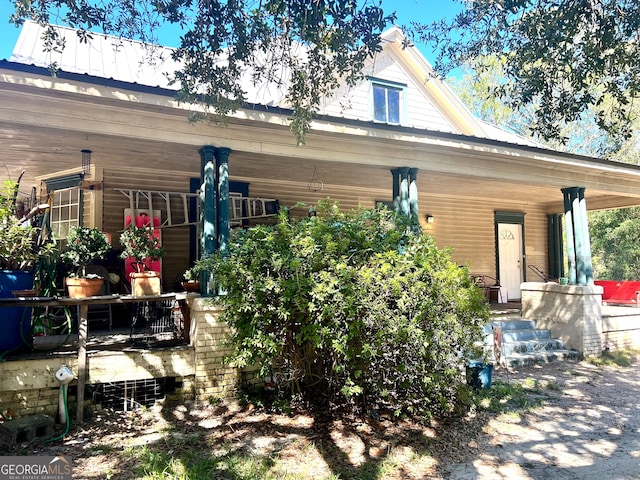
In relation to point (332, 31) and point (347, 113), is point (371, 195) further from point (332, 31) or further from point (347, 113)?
point (332, 31)

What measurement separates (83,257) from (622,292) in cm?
1414

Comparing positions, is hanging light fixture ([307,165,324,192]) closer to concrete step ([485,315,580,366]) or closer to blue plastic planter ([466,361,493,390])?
concrete step ([485,315,580,366])

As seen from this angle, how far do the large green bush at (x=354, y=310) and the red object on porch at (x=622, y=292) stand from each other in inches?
402

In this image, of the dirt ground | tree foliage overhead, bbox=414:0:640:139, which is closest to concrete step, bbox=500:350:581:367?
the dirt ground

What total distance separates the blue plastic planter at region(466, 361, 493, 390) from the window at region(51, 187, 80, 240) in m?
6.68

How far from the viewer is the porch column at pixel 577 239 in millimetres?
8438

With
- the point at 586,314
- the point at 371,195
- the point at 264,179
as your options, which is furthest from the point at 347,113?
the point at 586,314

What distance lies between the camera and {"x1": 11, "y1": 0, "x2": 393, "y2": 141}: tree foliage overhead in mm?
4172

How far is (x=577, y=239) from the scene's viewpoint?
8.50 meters

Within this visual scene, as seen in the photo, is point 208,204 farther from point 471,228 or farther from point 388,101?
point 471,228

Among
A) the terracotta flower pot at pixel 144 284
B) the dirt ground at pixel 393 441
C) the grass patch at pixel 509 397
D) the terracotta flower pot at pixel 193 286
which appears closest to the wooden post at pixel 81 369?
the dirt ground at pixel 393 441

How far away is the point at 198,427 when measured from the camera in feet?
14.5

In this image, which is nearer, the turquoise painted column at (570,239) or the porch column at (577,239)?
the porch column at (577,239)

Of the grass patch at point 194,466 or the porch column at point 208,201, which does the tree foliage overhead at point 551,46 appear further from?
the grass patch at point 194,466
